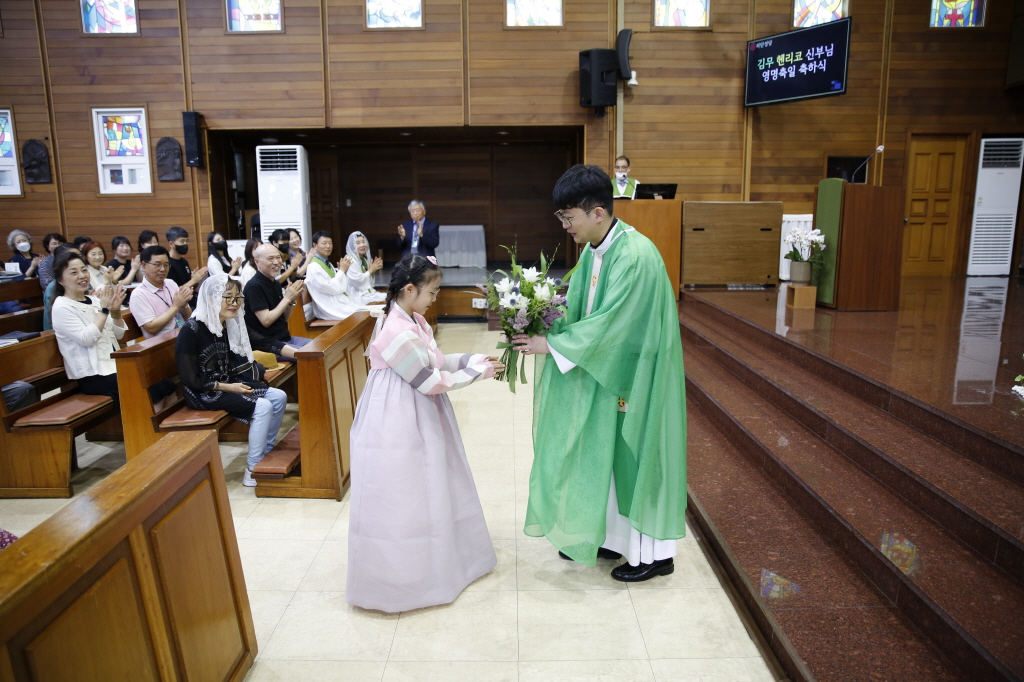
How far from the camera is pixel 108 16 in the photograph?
363 inches

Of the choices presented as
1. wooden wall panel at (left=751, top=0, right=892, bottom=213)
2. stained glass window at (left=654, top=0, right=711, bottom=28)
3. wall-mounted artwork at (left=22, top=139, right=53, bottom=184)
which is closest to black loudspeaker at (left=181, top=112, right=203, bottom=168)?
wall-mounted artwork at (left=22, top=139, right=53, bottom=184)

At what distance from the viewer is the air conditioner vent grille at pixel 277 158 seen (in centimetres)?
991

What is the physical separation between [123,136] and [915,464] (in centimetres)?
1043

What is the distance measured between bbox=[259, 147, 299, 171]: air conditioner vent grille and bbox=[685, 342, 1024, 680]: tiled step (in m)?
8.41

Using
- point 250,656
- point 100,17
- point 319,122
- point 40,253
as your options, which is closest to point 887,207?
point 250,656

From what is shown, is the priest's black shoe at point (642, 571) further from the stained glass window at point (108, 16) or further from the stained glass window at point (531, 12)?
the stained glass window at point (108, 16)

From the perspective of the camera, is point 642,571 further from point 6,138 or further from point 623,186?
point 6,138

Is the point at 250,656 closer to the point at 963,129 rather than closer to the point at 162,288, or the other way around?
the point at 162,288

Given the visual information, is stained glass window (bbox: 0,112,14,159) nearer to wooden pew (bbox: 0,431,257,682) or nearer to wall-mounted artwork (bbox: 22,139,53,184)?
wall-mounted artwork (bbox: 22,139,53,184)

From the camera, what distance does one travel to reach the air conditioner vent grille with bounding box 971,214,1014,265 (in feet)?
31.2

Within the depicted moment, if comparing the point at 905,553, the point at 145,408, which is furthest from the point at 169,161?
the point at 905,553

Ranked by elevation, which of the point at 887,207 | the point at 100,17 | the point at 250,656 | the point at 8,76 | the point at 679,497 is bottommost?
the point at 250,656

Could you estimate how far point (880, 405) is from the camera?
3502 mm

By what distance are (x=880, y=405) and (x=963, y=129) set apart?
7.94 m
